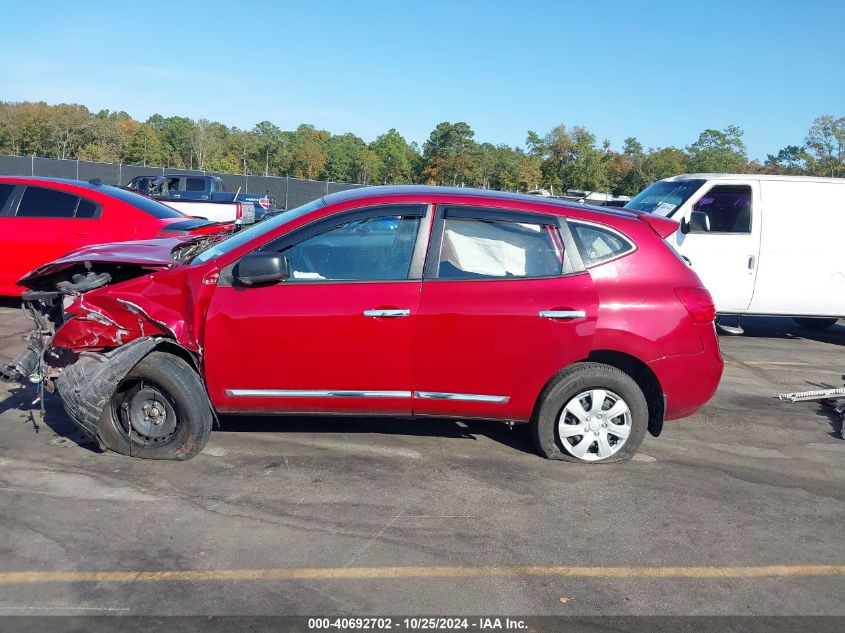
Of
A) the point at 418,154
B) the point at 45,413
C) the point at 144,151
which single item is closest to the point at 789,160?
the point at 418,154

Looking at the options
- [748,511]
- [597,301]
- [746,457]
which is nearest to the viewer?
[748,511]

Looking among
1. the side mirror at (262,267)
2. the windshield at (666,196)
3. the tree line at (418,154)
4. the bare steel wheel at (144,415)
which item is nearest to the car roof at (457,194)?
the side mirror at (262,267)

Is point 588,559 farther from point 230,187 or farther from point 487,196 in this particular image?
point 230,187

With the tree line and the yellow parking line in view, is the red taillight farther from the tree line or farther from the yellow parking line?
the tree line

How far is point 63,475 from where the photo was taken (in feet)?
15.6

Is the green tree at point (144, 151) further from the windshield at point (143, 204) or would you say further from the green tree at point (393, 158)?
the windshield at point (143, 204)

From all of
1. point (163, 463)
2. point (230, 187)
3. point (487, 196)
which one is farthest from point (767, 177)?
point (230, 187)

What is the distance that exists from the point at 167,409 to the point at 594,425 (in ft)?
9.19

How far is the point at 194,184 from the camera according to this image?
27.5 m

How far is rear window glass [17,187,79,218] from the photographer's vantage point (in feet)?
31.4

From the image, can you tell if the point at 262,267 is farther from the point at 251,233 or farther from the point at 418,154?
the point at 418,154

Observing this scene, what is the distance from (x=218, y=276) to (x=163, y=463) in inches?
49.4

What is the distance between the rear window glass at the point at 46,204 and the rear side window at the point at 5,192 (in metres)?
0.20

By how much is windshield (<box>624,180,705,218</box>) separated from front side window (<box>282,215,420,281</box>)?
6.01 meters
